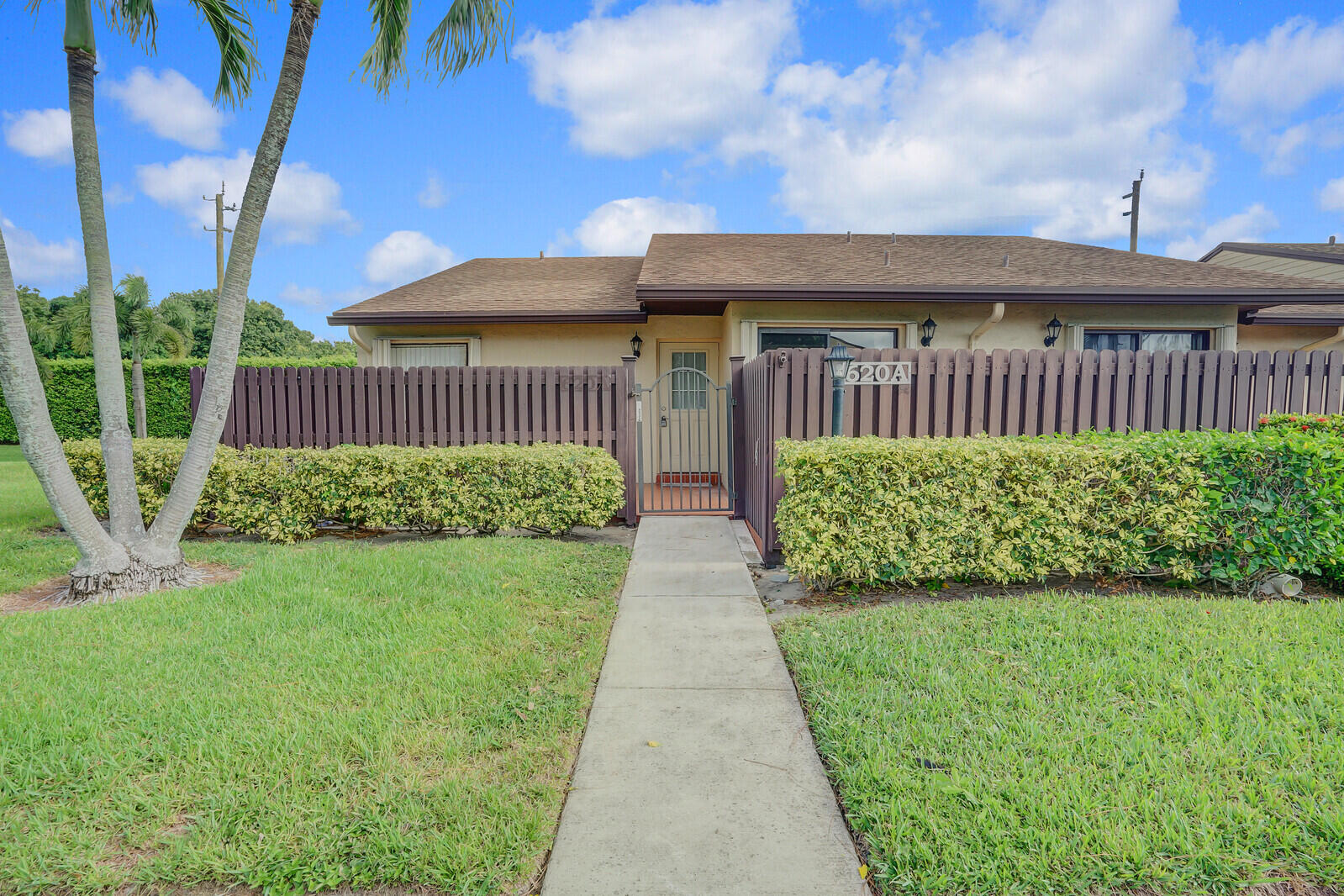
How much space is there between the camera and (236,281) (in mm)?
4922

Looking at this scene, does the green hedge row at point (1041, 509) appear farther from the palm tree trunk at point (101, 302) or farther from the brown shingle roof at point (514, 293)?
the brown shingle roof at point (514, 293)

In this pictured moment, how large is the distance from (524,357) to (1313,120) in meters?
17.3

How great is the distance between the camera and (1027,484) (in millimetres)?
4559

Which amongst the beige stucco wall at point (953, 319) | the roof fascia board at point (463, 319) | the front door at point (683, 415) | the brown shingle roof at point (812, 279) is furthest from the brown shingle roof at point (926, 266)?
the front door at point (683, 415)

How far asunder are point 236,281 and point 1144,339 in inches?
454

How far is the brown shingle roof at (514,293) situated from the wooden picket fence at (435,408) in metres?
2.05

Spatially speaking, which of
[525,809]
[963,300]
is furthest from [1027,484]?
[963,300]

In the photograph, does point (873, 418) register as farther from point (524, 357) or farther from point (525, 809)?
point (524, 357)

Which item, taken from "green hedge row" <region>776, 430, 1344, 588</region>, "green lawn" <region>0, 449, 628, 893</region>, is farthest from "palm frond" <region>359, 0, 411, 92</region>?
"green hedge row" <region>776, 430, 1344, 588</region>

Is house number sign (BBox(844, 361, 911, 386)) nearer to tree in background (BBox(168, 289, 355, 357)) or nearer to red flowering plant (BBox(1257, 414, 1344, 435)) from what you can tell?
red flowering plant (BBox(1257, 414, 1344, 435))

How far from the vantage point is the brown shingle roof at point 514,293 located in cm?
958

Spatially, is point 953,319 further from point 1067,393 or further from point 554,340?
point 554,340

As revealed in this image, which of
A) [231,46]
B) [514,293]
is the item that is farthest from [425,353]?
[231,46]

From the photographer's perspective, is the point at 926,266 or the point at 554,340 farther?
the point at 554,340
